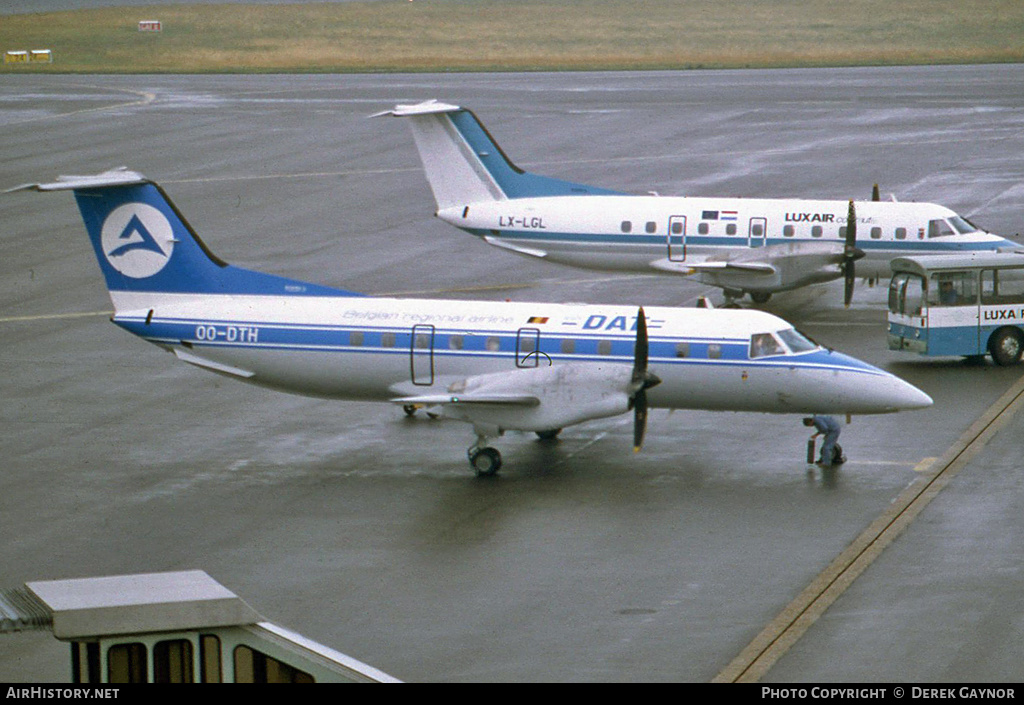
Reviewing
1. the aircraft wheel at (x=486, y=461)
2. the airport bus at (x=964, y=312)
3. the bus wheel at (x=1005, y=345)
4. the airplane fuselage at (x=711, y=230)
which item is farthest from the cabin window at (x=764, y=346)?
the airplane fuselage at (x=711, y=230)

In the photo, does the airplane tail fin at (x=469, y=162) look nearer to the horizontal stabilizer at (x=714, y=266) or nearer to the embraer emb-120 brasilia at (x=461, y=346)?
the horizontal stabilizer at (x=714, y=266)

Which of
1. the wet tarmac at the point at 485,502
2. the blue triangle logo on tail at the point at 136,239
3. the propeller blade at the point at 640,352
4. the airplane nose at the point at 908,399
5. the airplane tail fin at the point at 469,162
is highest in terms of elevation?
the airplane tail fin at the point at 469,162

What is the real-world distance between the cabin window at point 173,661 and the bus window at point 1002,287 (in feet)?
96.1

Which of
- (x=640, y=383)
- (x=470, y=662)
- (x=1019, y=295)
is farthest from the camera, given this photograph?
(x=1019, y=295)

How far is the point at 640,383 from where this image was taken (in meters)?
29.8

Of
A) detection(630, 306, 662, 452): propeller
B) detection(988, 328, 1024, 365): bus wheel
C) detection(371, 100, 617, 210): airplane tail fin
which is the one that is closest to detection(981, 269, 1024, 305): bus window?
detection(988, 328, 1024, 365): bus wheel

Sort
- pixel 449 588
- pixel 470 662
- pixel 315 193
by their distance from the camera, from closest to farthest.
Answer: pixel 470 662
pixel 449 588
pixel 315 193

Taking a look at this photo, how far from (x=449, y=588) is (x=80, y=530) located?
7241 millimetres

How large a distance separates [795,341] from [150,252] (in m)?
13.3

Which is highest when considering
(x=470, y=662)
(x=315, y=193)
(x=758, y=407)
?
(x=315, y=193)

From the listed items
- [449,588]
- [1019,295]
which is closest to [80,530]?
[449,588]

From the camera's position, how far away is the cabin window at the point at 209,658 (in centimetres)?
1394

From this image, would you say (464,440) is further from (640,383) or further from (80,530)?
(80,530)

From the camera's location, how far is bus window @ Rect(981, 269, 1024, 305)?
39.2 m
